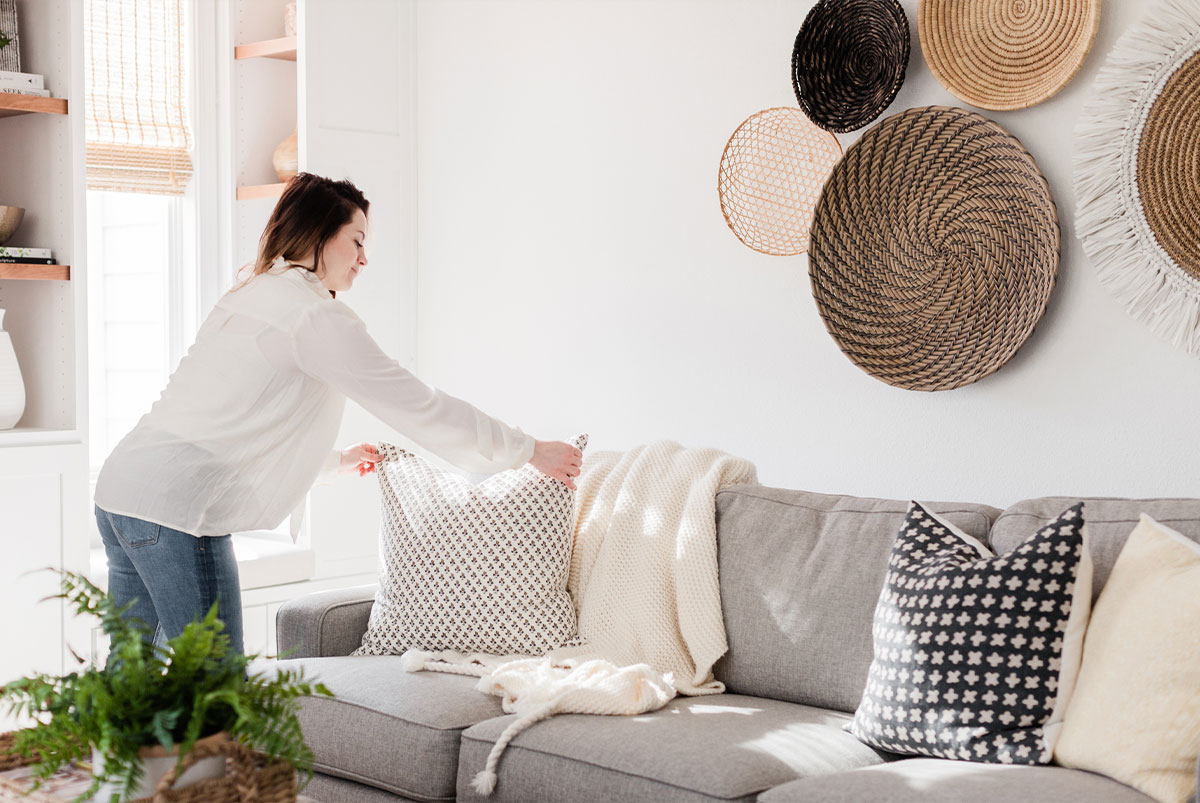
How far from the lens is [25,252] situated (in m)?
3.41

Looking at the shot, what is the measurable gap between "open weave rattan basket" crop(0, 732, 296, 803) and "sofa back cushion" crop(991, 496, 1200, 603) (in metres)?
1.36

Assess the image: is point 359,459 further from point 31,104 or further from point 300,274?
point 31,104

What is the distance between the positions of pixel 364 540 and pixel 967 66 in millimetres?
2420

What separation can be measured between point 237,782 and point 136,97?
309 cm

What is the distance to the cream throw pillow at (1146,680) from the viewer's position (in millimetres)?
1855

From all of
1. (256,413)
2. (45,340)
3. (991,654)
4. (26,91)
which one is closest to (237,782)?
(256,413)

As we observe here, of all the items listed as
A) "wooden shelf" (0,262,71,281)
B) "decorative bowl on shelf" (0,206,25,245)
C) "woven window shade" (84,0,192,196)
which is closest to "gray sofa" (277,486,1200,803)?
"wooden shelf" (0,262,71,281)

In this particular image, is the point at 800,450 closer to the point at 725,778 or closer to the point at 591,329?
the point at 591,329

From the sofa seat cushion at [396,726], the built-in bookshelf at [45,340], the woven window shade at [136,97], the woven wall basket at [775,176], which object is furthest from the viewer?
the woven window shade at [136,97]

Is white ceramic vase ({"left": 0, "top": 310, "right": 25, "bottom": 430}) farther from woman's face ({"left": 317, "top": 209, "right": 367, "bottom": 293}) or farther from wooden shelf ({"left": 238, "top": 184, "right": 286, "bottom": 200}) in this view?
woman's face ({"left": 317, "top": 209, "right": 367, "bottom": 293})

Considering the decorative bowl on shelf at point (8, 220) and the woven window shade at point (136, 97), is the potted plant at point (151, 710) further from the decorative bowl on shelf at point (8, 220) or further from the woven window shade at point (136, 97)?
the woven window shade at point (136, 97)

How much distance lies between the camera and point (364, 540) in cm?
417

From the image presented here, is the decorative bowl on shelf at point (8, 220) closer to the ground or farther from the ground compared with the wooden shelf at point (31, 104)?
closer to the ground

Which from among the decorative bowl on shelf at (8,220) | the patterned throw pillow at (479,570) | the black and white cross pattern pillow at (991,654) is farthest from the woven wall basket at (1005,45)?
the decorative bowl on shelf at (8,220)
